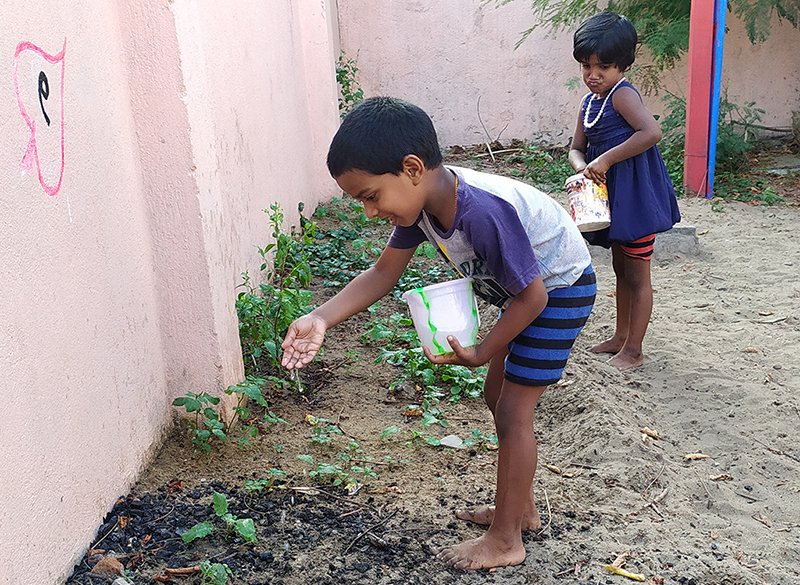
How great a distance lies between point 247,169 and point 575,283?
245 cm

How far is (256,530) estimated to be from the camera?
2223mm

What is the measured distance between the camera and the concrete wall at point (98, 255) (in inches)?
70.2

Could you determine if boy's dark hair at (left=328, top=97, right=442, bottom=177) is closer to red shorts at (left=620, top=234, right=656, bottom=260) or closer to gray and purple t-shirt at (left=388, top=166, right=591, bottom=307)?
gray and purple t-shirt at (left=388, top=166, right=591, bottom=307)

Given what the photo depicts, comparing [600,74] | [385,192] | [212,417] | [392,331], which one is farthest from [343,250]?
[385,192]

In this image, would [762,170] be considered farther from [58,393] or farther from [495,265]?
[58,393]

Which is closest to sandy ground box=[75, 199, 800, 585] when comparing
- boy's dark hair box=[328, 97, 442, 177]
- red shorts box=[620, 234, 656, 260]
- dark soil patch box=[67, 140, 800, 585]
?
dark soil patch box=[67, 140, 800, 585]

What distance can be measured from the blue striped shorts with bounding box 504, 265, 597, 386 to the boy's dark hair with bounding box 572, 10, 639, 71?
164 centimetres

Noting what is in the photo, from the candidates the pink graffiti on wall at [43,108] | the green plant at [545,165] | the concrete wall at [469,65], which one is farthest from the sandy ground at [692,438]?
the concrete wall at [469,65]

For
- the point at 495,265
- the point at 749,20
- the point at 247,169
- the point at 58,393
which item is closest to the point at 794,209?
the point at 749,20

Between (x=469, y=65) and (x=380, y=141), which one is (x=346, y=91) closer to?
(x=469, y=65)

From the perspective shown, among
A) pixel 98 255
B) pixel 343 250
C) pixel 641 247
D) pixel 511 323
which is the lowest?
pixel 343 250

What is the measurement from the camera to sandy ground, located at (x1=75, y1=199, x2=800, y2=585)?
2.12 m

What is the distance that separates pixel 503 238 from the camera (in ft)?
5.80

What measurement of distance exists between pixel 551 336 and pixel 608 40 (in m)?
1.80
